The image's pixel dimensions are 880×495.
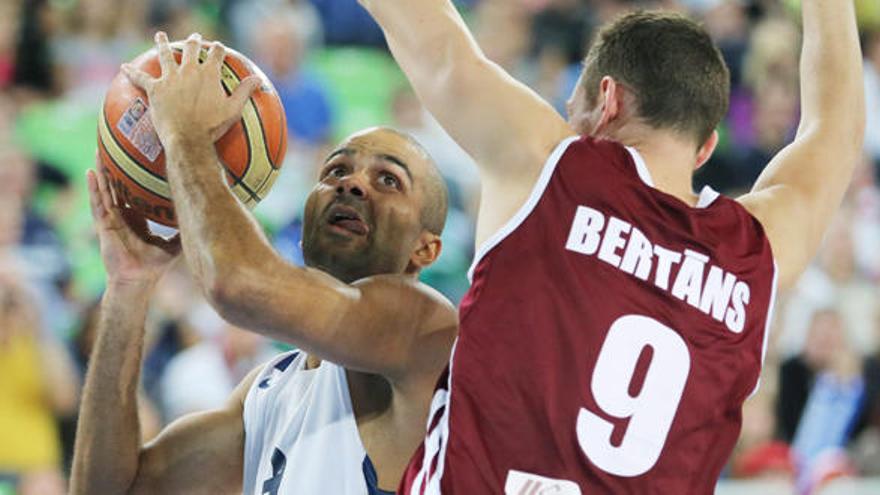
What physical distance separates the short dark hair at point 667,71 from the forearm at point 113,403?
1600 mm

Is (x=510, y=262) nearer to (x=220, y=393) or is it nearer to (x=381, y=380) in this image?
(x=381, y=380)

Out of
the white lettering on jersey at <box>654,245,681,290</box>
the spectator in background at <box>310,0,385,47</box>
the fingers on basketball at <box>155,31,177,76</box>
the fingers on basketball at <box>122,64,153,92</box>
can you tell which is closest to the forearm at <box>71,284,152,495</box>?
the fingers on basketball at <box>122,64,153,92</box>

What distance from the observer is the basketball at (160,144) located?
379 cm

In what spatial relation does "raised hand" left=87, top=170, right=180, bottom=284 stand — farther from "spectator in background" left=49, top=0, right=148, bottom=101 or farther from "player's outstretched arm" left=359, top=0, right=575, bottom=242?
"spectator in background" left=49, top=0, right=148, bottom=101

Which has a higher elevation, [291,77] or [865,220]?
[865,220]

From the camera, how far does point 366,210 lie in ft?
13.6

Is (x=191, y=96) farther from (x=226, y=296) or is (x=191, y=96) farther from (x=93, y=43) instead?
(x=93, y=43)

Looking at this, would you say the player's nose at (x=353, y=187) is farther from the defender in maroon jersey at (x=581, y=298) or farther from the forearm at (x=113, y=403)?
the defender in maroon jersey at (x=581, y=298)

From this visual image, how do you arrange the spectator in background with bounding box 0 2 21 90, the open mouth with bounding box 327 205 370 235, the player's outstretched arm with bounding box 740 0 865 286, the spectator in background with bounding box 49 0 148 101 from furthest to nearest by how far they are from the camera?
the spectator in background with bounding box 49 0 148 101
the spectator in background with bounding box 0 2 21 90
the open mouth with bounding box 327 205 370 235
the player's outstretched arm with bounding box 740 0 865 286

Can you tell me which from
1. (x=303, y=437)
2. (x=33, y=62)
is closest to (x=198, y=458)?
(x=303, y=437)

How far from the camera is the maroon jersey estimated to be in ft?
Result: 10.3

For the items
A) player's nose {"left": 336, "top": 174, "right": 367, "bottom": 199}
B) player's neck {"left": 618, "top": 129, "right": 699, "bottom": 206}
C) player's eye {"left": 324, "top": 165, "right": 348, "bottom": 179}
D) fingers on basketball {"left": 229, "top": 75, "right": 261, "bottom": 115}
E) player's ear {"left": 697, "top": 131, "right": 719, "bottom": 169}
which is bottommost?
player's nose {"left": 336, "top": 174, "right": 367, "bottom": 199}

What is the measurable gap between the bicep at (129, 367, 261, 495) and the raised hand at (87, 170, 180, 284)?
0.50m

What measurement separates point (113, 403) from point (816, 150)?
83.5 inches
